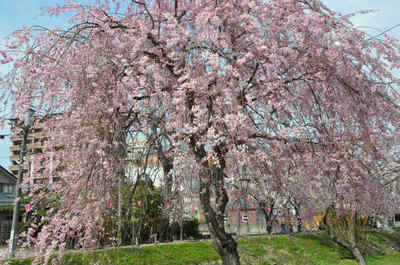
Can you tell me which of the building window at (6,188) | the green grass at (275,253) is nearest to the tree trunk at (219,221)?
the green grass at (275,253)

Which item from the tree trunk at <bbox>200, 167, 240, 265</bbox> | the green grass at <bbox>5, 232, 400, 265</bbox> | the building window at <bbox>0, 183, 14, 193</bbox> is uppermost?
the building window at <bbox>0, 183, 14, 193</bbox>

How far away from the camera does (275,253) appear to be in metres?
9.81

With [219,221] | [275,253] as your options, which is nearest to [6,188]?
[275,253]

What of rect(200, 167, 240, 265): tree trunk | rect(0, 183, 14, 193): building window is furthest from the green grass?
rect(0, 183, 14, 193): building window

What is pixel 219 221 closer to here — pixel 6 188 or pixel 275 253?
pixel 275 253

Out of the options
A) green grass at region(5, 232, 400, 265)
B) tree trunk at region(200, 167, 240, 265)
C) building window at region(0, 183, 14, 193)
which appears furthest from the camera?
building window at region(0, 183, 14, 193)

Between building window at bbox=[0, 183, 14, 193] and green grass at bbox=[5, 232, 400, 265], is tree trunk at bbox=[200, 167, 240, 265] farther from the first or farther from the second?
building window at bbox=[0, 183, 14, 193]

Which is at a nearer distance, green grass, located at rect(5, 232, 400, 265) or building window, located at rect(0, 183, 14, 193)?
green grass, located at rect(5, 232, 400, 265)

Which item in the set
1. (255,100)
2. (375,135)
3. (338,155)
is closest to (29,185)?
(255,100)

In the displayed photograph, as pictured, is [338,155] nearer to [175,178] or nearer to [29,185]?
[175,178]

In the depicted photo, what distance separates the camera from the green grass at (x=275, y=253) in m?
7.57

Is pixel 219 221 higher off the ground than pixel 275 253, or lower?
higher

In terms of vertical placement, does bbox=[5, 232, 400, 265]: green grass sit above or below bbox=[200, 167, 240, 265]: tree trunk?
below

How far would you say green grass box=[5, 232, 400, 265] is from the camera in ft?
24.8
